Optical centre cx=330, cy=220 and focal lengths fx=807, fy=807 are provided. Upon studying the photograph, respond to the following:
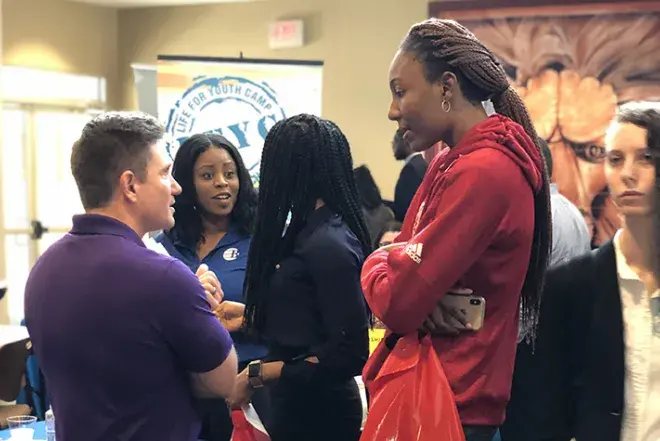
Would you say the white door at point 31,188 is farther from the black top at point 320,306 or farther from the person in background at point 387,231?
the black top at point 320,306

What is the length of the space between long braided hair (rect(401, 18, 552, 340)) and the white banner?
3.04 meters

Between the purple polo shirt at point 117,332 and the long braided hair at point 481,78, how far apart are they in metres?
0.58

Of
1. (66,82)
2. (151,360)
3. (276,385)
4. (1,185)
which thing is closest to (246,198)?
(276,385)

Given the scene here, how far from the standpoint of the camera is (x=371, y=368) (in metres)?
1.46

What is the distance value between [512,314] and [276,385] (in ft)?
2.51

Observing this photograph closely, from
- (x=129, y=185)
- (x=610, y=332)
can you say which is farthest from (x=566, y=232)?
(x=129, y=185)

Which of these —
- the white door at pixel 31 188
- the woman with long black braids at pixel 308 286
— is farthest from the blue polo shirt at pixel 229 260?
the white door at pixel 31 188

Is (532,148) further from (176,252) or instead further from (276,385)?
(176,252)

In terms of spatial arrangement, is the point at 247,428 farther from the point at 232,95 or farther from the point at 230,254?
the point at 232,95

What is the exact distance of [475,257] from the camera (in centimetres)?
132

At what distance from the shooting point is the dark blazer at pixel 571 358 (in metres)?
1.47

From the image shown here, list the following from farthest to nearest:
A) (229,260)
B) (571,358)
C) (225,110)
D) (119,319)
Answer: (225,110) < (229,260) < (571,358) < (119,319)

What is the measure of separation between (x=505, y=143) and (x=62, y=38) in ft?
19.7

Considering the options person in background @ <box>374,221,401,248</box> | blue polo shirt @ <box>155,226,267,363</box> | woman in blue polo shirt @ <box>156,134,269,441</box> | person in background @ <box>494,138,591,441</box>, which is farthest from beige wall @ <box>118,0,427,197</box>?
blue polo shirt @ <box>155,226,267,363</box>
